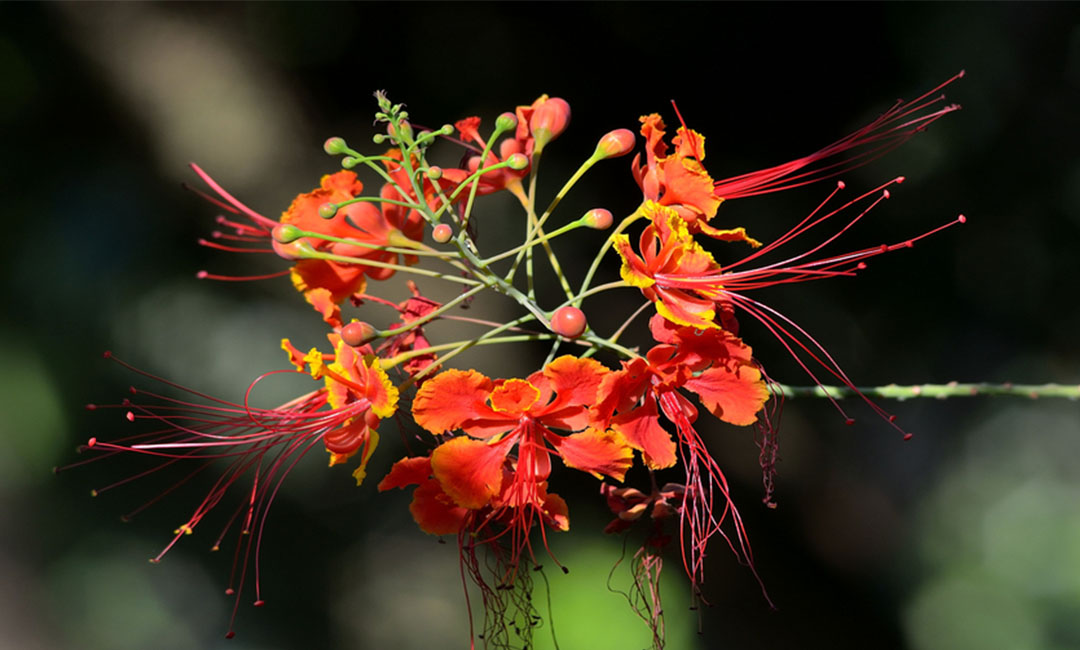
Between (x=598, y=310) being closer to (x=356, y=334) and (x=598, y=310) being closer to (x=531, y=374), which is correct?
(x=531, y=374)

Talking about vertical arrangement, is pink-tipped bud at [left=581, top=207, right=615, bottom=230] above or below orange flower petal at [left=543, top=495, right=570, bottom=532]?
above

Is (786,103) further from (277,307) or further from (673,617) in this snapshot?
(277,307)

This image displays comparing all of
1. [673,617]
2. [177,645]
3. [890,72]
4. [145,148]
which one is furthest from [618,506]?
[145,148]

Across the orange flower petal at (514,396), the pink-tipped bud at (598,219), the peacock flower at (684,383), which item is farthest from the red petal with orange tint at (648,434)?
the pink-tipped bud at (598,219)

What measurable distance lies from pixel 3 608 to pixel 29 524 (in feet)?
1.26

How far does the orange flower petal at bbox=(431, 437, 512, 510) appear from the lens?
1.16 m

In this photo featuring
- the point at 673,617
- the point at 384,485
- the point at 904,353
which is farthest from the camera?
the point at 904,353

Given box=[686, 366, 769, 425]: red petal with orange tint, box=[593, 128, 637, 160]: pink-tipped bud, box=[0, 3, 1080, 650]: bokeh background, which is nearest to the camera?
box=[686, 366, 769, 425]: red petal with orange tint

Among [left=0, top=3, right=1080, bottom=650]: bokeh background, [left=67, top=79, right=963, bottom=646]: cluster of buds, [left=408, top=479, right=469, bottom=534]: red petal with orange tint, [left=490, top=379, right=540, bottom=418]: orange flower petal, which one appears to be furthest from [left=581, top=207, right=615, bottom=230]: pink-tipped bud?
[left=0, top=3, right=1080, bottom=650]: bokeh background

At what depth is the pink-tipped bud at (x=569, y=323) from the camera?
113 cm

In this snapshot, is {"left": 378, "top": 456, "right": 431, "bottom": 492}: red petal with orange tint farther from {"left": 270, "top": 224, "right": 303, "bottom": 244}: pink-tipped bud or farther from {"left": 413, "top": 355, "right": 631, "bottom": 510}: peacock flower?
{"left": 270, "top": 224, "right": 303, "bottom": 244}: pink-tipped bud

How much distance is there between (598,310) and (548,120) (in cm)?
170

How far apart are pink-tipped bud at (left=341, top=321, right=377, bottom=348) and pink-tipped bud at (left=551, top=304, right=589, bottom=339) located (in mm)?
317

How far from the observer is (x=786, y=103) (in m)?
2.90
